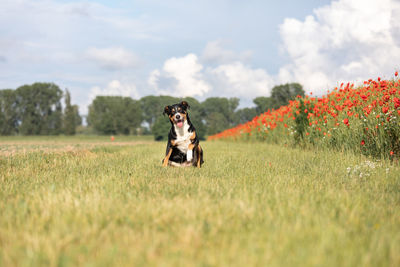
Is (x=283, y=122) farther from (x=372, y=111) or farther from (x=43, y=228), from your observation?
(x=43, y=228)

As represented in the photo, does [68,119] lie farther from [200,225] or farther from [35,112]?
[200,225]

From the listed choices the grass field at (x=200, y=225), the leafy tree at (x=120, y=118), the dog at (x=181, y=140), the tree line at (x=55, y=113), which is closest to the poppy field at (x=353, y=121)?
the grass field at (x=200, y=225)

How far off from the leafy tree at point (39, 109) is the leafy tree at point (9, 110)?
86cm

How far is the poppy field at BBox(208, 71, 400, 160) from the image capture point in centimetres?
692

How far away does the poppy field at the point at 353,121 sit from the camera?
22.7ft

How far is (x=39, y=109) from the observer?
62031mm

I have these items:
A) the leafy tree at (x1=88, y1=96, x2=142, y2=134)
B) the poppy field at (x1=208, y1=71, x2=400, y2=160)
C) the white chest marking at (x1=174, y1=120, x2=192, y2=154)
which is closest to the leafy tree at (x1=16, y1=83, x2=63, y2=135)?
the leafy tree at (x1=88, y1=96, x2=142, y2=134)

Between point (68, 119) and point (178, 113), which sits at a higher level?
point (68, 119)

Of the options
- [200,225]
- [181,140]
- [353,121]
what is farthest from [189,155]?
[353,121]

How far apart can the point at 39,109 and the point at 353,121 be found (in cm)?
6564

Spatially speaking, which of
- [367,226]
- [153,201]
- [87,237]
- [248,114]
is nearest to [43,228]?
[87,237]

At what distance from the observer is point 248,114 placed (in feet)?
277

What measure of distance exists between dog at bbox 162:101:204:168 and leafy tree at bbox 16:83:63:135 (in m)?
58.9

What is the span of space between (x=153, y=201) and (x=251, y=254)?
1583 mm
